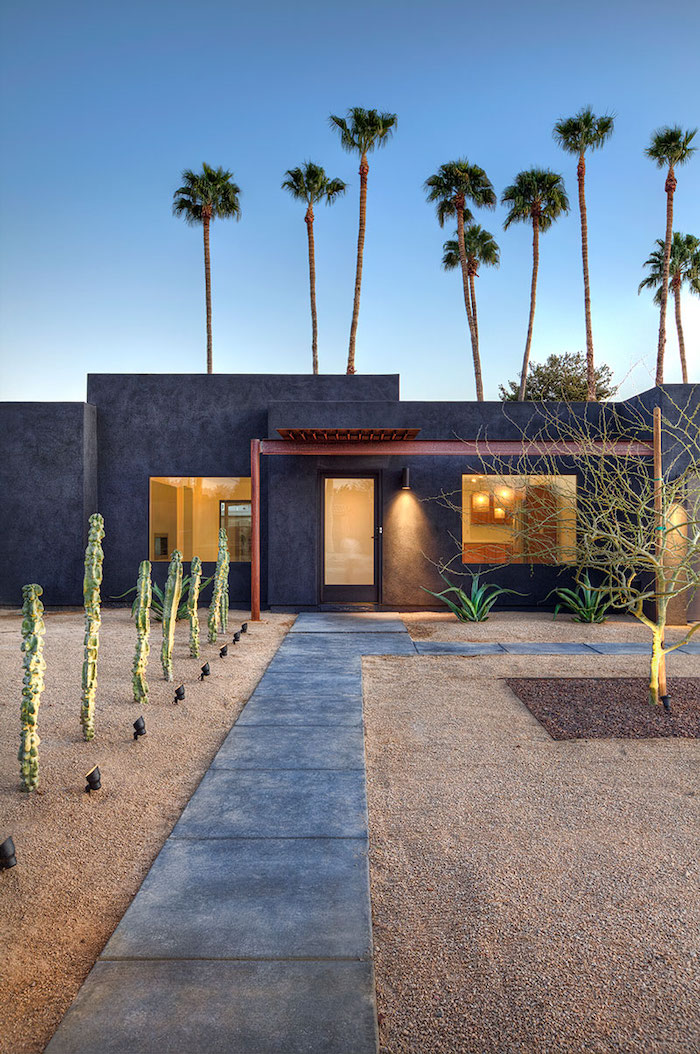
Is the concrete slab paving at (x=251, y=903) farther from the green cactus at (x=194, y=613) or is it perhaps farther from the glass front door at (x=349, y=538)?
the glass front door at (x=349, y=538)

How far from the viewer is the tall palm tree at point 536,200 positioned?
74.6 ft

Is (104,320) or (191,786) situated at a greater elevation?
(104,320)

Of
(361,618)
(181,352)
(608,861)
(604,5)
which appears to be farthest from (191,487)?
(181,352)

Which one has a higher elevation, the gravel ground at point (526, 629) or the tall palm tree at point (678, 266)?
the tall palm tree at point (678, 266)

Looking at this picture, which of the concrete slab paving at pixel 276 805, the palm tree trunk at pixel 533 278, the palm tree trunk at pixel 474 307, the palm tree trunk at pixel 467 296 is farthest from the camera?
the palm tree trunk at pixel 474 307

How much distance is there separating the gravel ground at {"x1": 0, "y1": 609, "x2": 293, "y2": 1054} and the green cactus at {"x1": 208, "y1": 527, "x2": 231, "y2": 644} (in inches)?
44.0

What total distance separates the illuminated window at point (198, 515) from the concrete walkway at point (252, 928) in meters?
7.18

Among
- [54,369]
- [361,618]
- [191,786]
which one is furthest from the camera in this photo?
[54,369]

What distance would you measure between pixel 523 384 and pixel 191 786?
2407 cm

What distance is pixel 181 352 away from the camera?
80.4 feet

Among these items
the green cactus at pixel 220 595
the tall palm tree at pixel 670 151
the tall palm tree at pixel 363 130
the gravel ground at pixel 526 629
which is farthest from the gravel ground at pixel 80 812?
the tall palm tree at pixel 670 151

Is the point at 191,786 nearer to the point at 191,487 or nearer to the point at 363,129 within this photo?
the point at 191,487

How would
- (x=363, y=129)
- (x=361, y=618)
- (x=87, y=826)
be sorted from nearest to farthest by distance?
(x=87, y=826) → (x=361, y=618) → (x=363, y=129)

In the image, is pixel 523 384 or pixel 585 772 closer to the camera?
pixel 585 772
